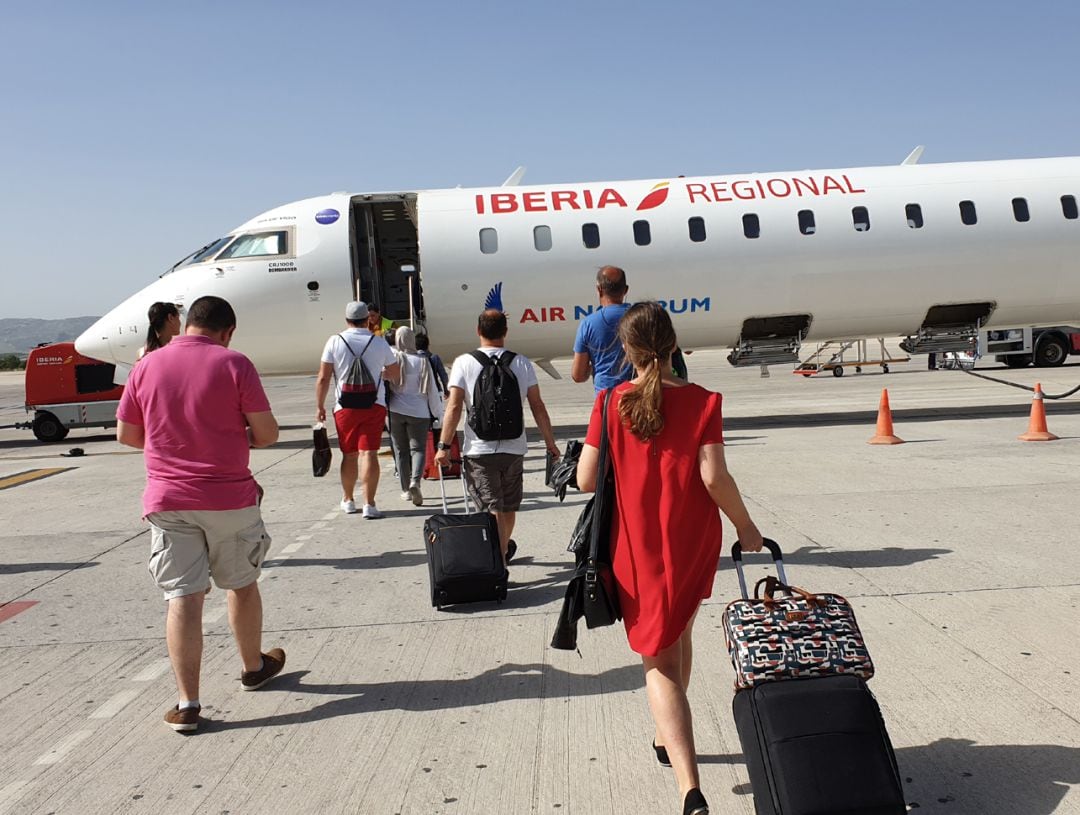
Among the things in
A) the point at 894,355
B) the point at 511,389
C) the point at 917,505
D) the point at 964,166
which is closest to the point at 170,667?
the point at 511,389

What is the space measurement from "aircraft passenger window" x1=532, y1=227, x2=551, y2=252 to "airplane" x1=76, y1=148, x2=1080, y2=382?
2 cm

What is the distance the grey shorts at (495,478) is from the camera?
6.45 meters

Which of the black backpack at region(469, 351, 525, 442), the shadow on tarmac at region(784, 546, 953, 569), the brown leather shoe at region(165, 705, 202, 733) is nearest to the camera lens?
the brown leather shoe at region(165, 705, 202, 733)

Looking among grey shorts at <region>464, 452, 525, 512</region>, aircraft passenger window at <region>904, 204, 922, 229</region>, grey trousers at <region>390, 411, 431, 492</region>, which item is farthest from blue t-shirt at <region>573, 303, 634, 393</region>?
aircraft passenger window at <region>904, 204, 922, 229</region>

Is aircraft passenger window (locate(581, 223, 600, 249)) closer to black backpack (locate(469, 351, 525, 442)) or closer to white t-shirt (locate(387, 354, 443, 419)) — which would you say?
white t-shirt (locate(387, 354, 443, 419))

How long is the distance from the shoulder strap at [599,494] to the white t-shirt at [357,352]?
5613mm

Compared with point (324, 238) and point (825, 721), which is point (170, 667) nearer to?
point (825, 721)

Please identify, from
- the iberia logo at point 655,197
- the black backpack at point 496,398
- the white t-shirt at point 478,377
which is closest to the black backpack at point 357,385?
the white t-shirt at point 478,377

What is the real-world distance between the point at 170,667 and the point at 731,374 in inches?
1186

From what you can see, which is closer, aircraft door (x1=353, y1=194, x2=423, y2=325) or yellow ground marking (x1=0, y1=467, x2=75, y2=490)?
yellow ground marking (x1=0, y1=467, x2=75, y2=490)

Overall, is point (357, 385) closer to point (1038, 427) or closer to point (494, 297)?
point (494, 297)

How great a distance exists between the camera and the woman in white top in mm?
9406

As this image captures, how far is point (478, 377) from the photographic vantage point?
632 cm

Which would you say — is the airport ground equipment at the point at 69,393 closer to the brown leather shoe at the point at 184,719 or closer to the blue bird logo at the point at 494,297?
the blue bird logo at the point at 494,297
